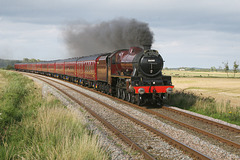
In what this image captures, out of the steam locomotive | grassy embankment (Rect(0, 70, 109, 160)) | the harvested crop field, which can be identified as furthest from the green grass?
grassy embankment (Rect(0, 70, 109, 160))

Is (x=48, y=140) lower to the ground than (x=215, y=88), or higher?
higher

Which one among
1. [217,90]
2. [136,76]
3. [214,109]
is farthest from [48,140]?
[217,90]

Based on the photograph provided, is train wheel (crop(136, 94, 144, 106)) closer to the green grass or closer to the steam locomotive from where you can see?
the steam locomotive

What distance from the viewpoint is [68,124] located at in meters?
7.76

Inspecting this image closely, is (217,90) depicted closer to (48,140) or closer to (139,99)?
(139,99)

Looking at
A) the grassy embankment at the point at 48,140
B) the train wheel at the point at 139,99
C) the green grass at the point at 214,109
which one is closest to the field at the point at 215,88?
the green grass at the point at 214,109

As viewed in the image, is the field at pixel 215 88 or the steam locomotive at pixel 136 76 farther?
the field at pixel 215 88

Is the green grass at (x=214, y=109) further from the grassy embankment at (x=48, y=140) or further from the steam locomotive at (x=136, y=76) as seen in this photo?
the grassy embankment at (x=48, y=140)

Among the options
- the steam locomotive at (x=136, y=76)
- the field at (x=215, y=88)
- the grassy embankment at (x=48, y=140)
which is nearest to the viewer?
the grassy embankment at (x=48, y=140)

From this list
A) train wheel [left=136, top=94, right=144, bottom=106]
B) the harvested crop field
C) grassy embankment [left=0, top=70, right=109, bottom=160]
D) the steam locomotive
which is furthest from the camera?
the harvested crop field

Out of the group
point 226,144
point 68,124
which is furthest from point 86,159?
point 226,144

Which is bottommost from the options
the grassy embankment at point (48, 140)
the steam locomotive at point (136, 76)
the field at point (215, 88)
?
the field at point (215, 88)

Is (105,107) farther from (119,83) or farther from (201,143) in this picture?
(201,143)

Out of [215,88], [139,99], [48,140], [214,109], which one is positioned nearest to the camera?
[48,140]
